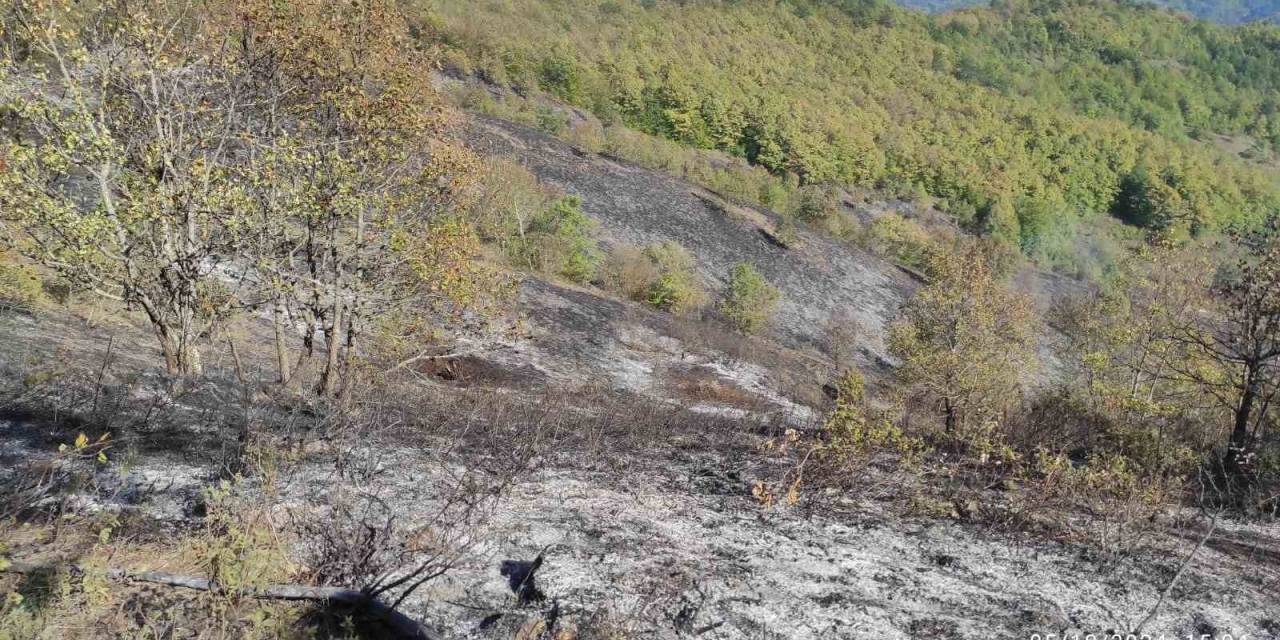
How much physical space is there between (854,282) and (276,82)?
34885mm

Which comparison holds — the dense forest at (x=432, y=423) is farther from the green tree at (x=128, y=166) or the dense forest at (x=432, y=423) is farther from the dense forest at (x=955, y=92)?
the dense forest at (x=955, y=92)

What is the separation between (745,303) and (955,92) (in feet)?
380

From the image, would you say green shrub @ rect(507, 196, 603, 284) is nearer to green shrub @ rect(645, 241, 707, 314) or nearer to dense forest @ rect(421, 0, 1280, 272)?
green shrub @ rect(645, 241, 707, 314)

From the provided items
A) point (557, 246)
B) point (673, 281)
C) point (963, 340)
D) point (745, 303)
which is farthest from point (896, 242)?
point (963, 340)

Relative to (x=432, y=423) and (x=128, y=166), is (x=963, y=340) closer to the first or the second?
(x=432, y=423)

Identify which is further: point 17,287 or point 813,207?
point 813,207

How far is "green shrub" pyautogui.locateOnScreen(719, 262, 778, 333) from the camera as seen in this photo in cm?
2814

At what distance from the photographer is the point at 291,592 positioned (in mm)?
3432

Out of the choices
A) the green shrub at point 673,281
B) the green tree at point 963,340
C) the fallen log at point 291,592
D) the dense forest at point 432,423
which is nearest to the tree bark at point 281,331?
the dense forest at point 432,423

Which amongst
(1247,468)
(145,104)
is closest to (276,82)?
(145,104)

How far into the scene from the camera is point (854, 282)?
39.2 meters

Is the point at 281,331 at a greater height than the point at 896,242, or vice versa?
the point at 281,331

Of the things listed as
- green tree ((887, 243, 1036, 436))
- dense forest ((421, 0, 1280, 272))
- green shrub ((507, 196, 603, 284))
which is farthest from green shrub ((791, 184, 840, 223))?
green tree ((887, 243, 1036, 436))

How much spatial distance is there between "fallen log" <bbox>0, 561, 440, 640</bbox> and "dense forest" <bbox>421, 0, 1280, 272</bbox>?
1447 inches
